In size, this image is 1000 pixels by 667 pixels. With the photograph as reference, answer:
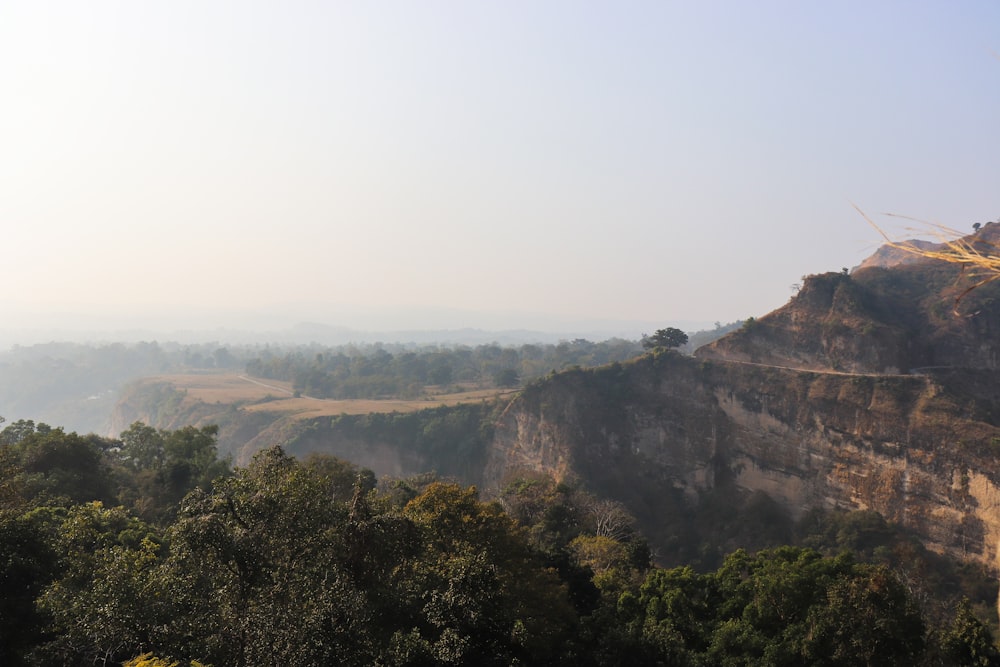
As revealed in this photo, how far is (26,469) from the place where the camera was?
21.3m

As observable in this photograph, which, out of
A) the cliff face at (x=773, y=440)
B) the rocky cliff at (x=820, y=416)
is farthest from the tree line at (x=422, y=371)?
the rocky cliff at (x=820, y=416)

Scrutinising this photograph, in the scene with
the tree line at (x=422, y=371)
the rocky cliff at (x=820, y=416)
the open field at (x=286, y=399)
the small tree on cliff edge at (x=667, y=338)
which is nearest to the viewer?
the rocky cliff at (x=820, y=416)

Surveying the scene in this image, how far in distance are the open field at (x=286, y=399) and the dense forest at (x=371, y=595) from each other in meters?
45.4

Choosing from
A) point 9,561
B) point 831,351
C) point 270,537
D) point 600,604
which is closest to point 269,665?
point 270,537

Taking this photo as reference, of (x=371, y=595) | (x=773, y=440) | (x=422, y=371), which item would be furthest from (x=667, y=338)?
(x=422, y=371)

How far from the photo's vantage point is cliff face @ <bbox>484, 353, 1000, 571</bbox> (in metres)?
31.0

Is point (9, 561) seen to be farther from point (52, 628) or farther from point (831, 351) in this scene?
point (831, 351)

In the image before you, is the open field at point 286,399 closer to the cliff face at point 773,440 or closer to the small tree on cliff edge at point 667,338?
the cliff face at point 773,440

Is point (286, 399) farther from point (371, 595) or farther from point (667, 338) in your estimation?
point (371, 595)

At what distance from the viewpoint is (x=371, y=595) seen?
414 inches

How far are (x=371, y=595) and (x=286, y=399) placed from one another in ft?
250

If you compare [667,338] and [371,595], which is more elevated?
[667,338]

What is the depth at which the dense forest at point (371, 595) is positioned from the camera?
8969 millimetres

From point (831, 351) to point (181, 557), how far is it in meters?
46.1
